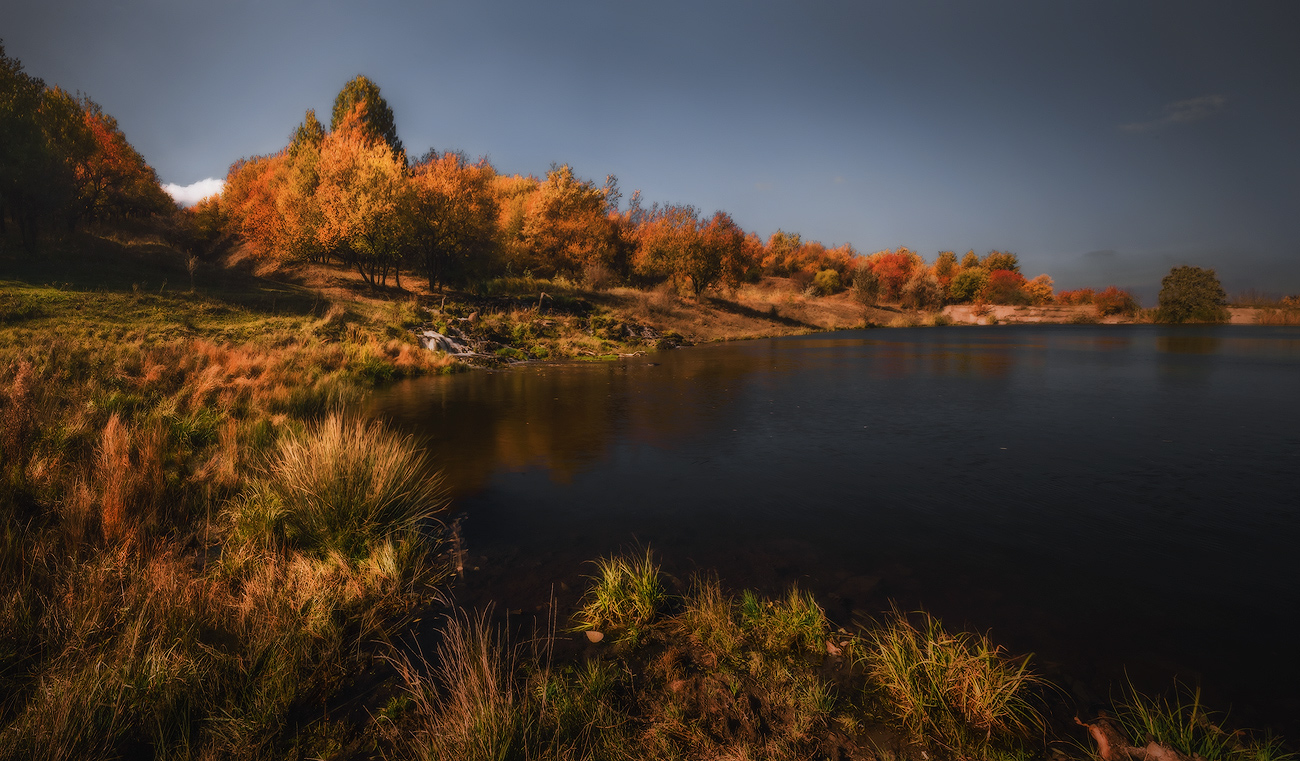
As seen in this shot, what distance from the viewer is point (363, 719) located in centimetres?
340

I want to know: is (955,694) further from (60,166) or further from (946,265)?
(946,265)

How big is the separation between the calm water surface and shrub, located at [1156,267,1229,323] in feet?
172

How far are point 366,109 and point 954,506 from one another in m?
53.1

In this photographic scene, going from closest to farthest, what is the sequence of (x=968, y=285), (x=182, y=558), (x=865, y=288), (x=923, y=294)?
(x=182, y=558), (x=865, y=288), (x=923, y=294), (x=968, y=285)

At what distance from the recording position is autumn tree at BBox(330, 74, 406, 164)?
45.2 meters

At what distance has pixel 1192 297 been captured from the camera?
54344 mm

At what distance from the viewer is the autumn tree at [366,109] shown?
45.2 metres

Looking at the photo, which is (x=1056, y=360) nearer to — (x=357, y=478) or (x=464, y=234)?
(x=357, y=478)

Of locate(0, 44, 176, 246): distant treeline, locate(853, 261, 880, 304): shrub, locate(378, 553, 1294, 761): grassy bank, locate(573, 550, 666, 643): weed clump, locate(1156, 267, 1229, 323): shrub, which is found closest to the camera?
locate(378, 553, 1294, 761): grassy bank

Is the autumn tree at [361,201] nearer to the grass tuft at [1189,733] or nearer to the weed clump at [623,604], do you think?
the weed clump at [623,604]

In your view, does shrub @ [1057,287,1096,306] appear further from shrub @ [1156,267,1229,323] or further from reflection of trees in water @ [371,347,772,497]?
reflection of trees in water @ [371,347,772,497]

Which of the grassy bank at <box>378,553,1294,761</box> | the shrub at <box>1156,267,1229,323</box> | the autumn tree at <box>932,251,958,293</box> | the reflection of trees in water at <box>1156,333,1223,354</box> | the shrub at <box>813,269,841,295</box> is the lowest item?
the grassy bank at <box>378,553,1294,761</box>

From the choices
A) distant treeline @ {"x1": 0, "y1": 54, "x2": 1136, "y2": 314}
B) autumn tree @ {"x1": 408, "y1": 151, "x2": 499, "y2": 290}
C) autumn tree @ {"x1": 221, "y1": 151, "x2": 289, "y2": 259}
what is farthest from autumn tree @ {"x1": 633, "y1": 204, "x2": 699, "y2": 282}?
autumn tree @ {"x1": 221, "y1": 151, "x2": 289, "y2": 259}

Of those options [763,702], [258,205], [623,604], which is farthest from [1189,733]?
[258,205]
